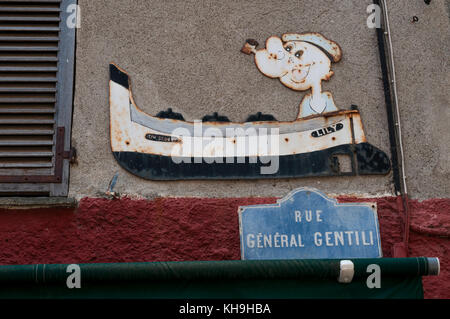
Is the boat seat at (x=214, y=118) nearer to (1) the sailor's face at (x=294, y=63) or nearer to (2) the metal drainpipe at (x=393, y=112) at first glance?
(1) the sailor's face at (x=294, y=63)

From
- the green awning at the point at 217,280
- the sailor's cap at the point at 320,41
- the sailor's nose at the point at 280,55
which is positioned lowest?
the green awning at the point at 217,280

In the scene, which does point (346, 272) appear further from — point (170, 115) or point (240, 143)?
point (170, 115)

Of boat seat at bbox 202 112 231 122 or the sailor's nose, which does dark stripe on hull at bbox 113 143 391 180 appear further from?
the sailor's nose

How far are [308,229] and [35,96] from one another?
236 cm

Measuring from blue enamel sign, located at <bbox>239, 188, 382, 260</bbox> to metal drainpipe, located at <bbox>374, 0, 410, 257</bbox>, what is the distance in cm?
28

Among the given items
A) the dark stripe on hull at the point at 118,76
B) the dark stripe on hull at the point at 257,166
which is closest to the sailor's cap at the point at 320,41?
the dark stripe on hull at the point at 257,166

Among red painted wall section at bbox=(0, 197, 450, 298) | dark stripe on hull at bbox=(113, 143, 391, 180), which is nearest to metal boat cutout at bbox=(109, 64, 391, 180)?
dark stripe on hull at bbox=(113, 143, 391, 180)

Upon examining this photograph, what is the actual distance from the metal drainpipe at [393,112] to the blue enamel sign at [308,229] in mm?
283

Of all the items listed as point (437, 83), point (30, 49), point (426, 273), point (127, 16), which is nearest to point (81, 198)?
point (30, 49)

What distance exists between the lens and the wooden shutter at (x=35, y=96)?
12.9ft

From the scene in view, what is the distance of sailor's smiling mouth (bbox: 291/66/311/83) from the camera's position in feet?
14.0

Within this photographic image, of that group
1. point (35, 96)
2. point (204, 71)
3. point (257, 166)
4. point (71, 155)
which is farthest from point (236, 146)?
point (35, 96)

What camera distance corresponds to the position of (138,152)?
4000 millimetres

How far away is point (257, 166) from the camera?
4.02 m
